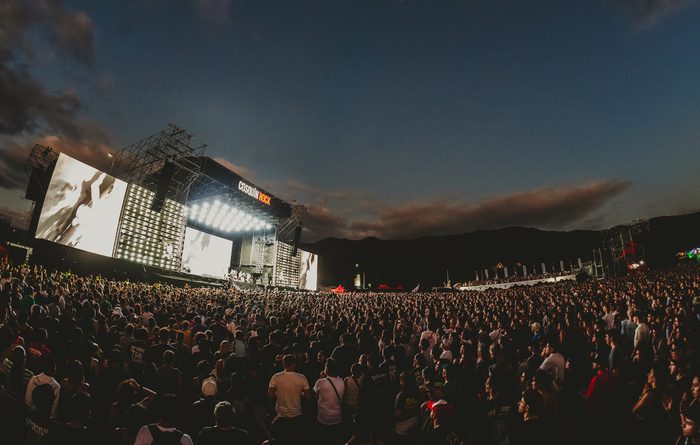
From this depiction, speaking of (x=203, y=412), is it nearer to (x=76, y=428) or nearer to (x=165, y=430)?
(x=165, y=430)

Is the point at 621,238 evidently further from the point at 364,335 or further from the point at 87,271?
the point at 87,271

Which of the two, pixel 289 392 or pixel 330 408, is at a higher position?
pixel 289 392

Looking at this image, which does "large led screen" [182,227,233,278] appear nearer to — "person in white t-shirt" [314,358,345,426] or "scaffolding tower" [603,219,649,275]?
"person in white t-shirt" [314,358,345,426]

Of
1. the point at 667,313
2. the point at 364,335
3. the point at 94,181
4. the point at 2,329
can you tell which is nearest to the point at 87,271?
the point at 94,181

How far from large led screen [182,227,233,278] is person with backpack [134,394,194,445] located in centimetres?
2955

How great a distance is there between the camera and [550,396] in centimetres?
417

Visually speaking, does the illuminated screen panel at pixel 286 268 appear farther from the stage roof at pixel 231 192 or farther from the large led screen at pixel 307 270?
the stage roof at pixel 231 192

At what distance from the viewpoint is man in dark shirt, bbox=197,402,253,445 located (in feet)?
9.36

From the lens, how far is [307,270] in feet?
159

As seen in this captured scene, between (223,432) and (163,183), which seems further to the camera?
(163,183)

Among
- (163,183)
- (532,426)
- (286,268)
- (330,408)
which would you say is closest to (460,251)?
(286,268)

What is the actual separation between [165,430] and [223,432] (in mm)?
518

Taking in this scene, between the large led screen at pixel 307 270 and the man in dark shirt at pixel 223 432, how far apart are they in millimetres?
43810

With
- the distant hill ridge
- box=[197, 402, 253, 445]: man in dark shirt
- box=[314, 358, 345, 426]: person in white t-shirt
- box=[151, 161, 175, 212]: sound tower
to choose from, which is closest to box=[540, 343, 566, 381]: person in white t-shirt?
box=[314, 358, 345, 426]: person in white t-shirt
